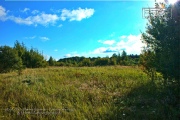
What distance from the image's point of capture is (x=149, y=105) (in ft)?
20.5

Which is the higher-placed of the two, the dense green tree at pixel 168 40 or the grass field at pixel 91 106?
the dense green tree at pixel 168 40

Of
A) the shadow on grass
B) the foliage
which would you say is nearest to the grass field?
the shadow on grass

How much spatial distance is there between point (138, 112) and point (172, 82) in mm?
2735

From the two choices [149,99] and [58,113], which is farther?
[149,99]

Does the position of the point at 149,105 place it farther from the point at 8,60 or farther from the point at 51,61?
the point at 51,61

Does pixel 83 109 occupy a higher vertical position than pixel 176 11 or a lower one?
lower

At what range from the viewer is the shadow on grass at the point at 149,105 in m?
5.25

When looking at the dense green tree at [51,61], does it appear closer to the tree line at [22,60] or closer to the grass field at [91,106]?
the tree line at [22,60]

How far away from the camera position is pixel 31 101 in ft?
22.6

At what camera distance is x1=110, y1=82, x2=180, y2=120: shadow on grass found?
5.25 metres

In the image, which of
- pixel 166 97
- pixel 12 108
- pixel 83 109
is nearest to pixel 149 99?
pixel 166 97

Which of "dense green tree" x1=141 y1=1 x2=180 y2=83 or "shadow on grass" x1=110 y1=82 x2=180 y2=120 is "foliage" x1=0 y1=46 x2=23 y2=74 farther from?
"dense green tree" x1=141 y1=1 x2=180 y2=83

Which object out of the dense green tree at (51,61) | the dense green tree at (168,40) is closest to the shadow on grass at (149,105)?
the dense green tree at (168,40)

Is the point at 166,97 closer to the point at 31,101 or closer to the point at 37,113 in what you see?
the point at 37,113
